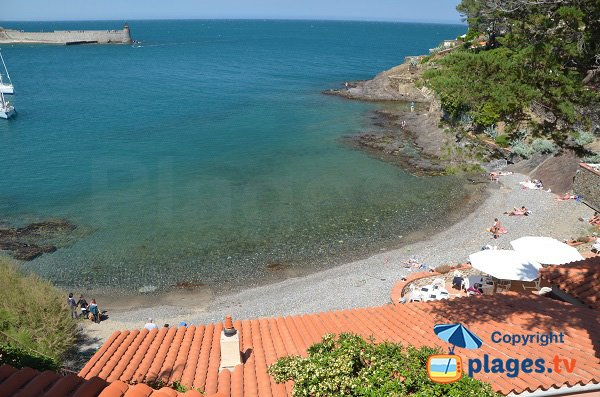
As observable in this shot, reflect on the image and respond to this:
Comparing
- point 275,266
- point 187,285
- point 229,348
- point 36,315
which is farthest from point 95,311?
point 229,348

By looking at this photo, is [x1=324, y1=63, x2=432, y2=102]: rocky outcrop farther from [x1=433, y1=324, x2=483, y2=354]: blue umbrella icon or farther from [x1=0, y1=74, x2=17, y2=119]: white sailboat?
[x1=433, y1=324, x2=483, y2=354]: blue umbrella icon

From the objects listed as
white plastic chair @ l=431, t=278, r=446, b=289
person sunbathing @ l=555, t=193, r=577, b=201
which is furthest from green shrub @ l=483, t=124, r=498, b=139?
white plastic chair @ l=431, t=278, r=446, b=289

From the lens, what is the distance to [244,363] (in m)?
8.48

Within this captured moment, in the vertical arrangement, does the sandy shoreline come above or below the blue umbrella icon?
below

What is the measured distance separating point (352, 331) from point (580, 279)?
20.4 ft

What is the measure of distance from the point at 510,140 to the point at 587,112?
1567 centimetres

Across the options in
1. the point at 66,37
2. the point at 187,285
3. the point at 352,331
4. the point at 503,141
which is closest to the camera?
the point at 352,331

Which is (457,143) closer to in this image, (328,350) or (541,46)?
(541,46)

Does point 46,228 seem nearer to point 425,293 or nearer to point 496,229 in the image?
point 425,293

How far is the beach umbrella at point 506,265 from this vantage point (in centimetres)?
1334

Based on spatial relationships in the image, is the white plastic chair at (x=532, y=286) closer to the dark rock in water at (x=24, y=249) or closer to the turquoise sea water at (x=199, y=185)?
the turquoise sea water at (x=199, y=185)

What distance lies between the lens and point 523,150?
31016 millimetres

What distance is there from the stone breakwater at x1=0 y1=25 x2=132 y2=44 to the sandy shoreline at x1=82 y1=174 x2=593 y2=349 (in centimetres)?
15299

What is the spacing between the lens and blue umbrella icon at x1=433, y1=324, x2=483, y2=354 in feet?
26.8
